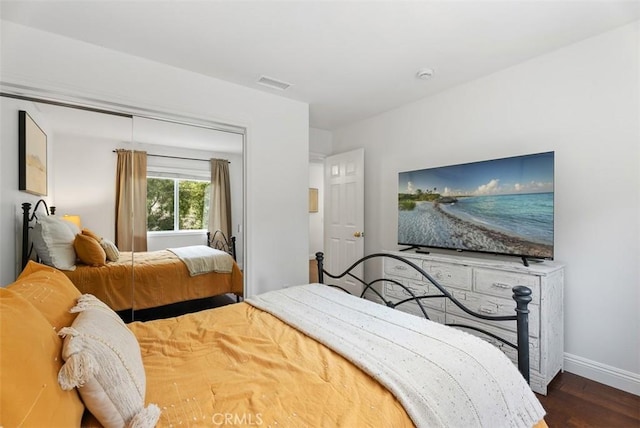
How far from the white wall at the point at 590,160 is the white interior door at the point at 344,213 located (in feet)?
5.13

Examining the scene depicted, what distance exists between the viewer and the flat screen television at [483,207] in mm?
2303

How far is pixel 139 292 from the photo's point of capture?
2617 mm

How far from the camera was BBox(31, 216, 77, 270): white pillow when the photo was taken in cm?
218

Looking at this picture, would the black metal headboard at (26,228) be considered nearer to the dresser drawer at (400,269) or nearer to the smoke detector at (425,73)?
the dresser drawer at (400,269)

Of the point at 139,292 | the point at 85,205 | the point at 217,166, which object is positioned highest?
the point at 217,166

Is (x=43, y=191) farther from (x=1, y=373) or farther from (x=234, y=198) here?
(x=1, y=373)

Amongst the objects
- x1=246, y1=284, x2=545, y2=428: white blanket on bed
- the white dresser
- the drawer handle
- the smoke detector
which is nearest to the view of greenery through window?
x1=246, y1=284, x2=545, y2=428: white blanket on bed

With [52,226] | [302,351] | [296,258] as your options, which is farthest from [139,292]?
[302,351]

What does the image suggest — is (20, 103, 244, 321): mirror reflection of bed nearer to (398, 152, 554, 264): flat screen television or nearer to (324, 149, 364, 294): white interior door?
(324, 149, 364, 294): white interior door

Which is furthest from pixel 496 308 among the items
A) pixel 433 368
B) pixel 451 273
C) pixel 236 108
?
pixel 236 108

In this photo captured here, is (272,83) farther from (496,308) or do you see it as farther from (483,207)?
(496,308)

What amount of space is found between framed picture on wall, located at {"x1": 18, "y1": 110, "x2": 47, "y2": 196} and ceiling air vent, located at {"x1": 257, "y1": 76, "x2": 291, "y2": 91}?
1.81 m

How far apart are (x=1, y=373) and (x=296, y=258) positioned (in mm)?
2901

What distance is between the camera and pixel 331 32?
2137 mm
